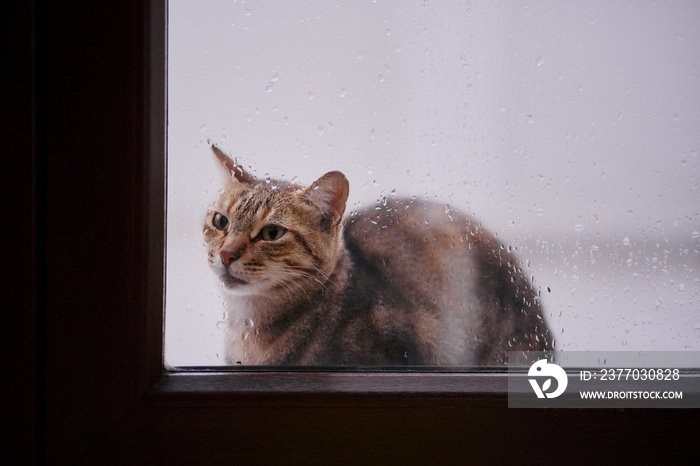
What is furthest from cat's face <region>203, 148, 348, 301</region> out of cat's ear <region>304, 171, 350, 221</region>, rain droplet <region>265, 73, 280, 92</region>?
rain droplet <region>265, 73, 280, 92</region>

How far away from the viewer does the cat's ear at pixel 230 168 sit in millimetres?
631

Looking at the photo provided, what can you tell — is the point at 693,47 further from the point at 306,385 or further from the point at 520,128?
the point at 306,385

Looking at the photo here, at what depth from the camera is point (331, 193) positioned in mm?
664

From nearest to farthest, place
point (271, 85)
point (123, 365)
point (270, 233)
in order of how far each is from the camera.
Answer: point (123, 365) → point (271, 85) → point (270, 233)

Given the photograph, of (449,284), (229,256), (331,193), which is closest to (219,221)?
(229,256)

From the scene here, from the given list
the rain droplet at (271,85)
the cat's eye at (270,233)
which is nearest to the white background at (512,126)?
the rain droplet at (271,85)

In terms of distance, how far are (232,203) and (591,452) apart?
0.65 metres

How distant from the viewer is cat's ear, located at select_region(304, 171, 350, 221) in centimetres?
64

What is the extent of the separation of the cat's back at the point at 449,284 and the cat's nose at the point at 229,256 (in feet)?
0.66

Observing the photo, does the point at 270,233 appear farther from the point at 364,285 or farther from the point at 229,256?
the point at 364,285

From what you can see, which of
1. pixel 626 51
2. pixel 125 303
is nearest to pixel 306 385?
pixel 125 303

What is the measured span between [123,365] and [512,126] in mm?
647

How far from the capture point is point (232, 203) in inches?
28.1

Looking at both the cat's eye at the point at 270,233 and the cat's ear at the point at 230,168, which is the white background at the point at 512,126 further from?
the cat's eye at the point at 270,233
